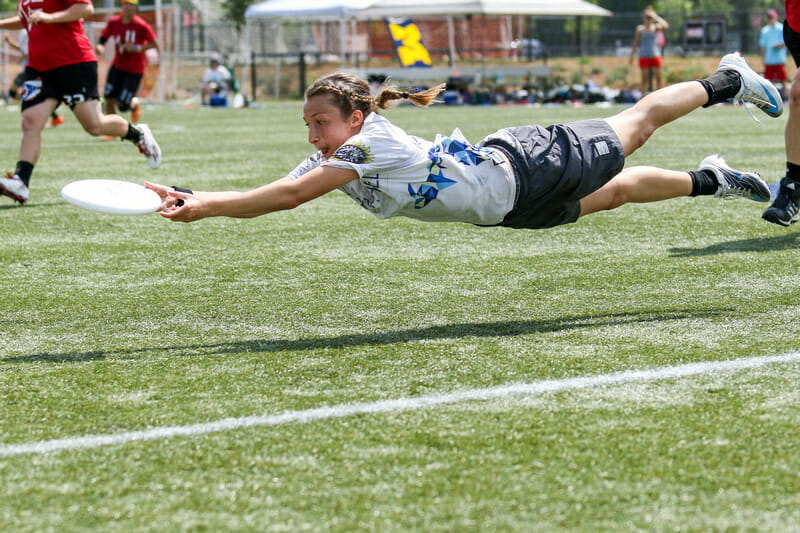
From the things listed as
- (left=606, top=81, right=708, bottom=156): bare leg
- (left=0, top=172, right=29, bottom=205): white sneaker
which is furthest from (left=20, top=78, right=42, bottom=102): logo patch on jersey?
(left=606, top=81, right=708, bottom=156): bare leg

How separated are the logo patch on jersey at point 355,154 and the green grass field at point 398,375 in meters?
0.65

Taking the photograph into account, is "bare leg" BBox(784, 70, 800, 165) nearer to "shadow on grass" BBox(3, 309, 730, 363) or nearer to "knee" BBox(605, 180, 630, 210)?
"knee" BBox(605, 180, 630, 210)

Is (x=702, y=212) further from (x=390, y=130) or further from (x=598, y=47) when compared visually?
(x=598, y=47)

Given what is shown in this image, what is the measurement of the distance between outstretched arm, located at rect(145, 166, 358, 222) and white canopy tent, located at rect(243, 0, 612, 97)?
83.1 feet

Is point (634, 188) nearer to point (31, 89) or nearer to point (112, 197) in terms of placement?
point (112, 197)

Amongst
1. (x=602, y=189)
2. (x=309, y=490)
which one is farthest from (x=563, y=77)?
(x=309, y=490)

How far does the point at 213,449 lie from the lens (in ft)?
8.20

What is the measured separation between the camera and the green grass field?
85.4 inches

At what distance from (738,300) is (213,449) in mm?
2434

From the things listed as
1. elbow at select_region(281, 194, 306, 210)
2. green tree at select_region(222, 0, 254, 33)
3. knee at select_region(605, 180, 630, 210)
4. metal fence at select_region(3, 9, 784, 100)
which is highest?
green tree at select_region(222, 0, 254, 33)

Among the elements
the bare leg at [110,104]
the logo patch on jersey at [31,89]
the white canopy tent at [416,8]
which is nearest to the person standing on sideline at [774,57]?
the white canopy tent at [416,8]

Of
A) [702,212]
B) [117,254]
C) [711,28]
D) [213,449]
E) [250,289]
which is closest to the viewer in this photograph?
[213,449]

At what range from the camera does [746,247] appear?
518 centimetres

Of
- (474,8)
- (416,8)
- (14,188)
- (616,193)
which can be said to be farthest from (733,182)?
(416,8)
